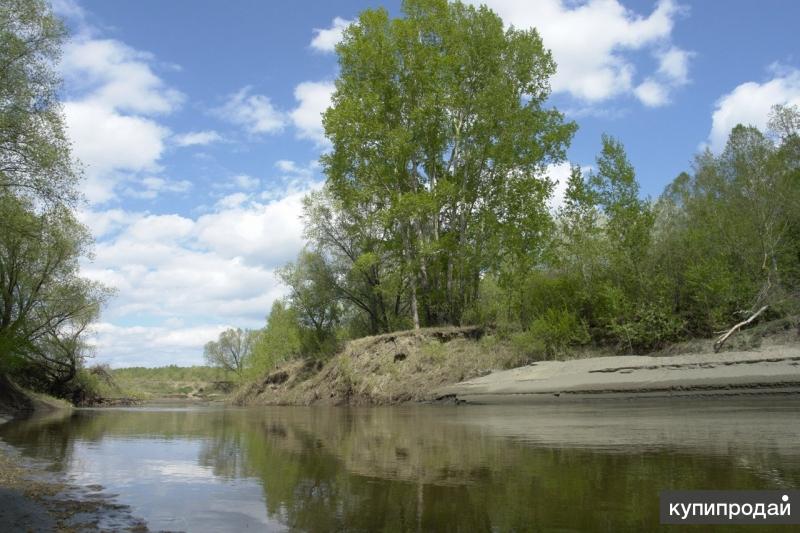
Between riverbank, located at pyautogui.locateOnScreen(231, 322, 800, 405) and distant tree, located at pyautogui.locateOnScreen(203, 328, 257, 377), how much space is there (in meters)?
59.6

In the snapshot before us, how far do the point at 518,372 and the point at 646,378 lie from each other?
584cm

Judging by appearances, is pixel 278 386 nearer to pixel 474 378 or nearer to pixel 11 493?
pixel 474 378

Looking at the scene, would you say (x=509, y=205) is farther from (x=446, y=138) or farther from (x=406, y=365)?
(x=406, y=365)

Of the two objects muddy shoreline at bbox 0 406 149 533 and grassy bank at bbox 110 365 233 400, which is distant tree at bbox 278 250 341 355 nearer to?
muddy shoreline at bbox 0 406 149 533

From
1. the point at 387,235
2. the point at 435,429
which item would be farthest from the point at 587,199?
the point at 435,429

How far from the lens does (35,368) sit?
41.0 m

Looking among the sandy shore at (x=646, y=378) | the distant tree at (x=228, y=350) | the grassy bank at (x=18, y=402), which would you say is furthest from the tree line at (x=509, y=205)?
the distant tree at (x=228, y=350)

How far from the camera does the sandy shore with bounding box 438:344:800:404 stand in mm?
16172

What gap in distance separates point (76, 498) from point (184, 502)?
4.47 ft

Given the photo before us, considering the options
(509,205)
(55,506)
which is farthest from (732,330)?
(55,506)

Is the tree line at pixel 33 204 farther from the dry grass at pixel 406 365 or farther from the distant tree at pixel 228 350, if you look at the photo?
the distant tree at pixel 228 350

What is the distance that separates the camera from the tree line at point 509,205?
24.3 m

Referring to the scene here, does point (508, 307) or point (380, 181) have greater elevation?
point (380, 181)

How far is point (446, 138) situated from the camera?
32125 millimetres
